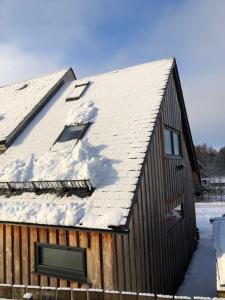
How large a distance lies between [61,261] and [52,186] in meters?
1.52

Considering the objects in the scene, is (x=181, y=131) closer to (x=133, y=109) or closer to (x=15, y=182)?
(x=133, y=109)

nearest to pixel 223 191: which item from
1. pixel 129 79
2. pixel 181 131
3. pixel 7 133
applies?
pixel 181 131

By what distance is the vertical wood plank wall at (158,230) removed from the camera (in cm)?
634

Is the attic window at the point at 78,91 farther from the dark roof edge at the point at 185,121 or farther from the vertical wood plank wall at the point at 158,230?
the dark roof edge at the point at 185,121

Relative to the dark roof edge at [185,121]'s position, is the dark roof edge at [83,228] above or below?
below

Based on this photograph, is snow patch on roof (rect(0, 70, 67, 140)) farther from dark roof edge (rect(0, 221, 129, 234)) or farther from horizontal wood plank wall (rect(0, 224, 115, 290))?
dark roof edge (rect(0, 221, 129, 234))

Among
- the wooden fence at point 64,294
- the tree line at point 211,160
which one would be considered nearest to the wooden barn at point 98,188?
the wooden fence at point 64,294

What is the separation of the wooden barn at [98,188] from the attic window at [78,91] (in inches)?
1.7

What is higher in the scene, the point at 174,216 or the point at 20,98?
the point at 20,98

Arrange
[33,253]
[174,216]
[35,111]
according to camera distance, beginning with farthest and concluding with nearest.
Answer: [35,111] < [174,216] < [33,253]

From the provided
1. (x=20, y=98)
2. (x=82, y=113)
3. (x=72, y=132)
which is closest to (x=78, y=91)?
(x=82, y=113)

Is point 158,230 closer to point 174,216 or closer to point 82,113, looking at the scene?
point 174,216

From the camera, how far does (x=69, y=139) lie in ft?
26.7

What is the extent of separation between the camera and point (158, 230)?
8.01m
